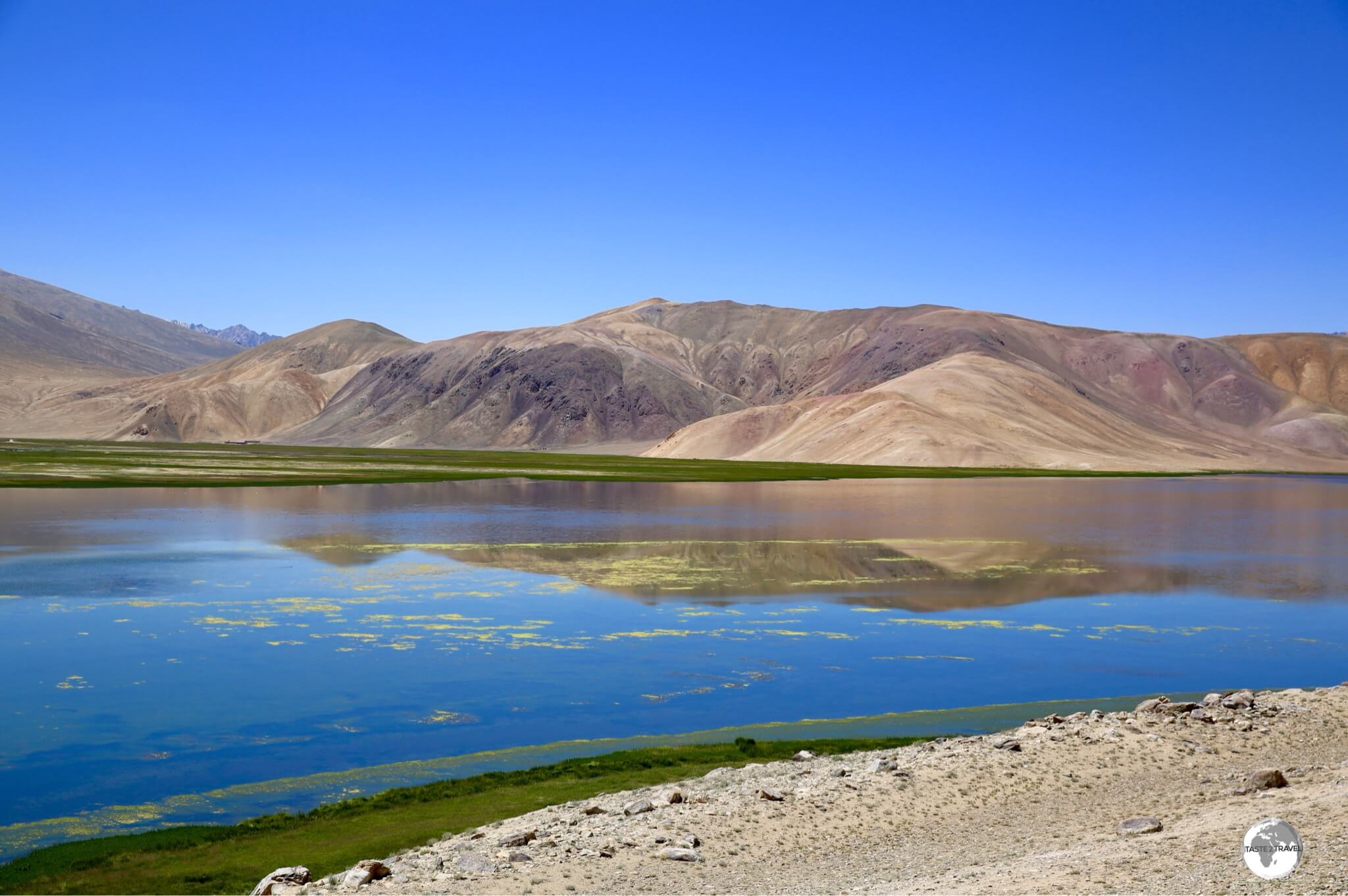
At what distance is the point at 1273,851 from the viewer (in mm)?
8891

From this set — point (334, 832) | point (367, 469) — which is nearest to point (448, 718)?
point (334, 832)

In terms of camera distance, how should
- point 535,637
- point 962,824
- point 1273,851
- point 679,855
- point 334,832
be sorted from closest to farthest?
1. point 1273,851
2. point 679,855
3. point 962,824
4. point 334,832
5. point 535,637

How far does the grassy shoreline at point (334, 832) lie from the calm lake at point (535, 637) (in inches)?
29.9

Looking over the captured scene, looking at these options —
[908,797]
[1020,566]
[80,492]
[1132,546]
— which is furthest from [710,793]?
[80,492]

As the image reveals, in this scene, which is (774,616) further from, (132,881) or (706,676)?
(132,881)

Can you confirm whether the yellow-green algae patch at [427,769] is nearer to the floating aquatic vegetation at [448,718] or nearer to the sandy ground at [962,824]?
the floating aquatic vegetation at [448,718]

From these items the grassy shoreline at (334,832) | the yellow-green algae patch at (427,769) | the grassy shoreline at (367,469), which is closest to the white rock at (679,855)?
the grassy shoreline at (334,832)

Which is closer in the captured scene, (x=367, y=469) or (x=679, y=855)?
(x=679, y=855)

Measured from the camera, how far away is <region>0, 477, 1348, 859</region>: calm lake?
1580 cm

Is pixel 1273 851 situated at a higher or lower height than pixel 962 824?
higher

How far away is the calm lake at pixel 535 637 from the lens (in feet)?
51.9

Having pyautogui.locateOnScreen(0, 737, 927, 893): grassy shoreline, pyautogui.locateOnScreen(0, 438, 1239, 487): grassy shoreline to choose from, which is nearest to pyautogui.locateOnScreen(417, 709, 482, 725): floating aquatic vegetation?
pyautogui.locateOnScreen(0, 737, 927, 893): grassy shoreline

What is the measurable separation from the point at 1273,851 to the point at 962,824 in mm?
3773

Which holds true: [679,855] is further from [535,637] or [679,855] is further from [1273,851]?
[535,637]
